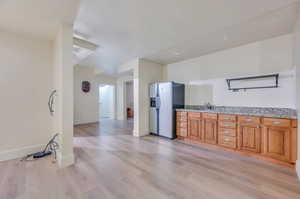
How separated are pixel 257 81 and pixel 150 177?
301cm

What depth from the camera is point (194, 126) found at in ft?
11.5

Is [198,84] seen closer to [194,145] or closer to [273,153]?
[194,145]

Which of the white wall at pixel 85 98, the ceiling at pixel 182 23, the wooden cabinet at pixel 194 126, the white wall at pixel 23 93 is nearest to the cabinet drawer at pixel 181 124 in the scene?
the wooden cabinet at pixel 194 126

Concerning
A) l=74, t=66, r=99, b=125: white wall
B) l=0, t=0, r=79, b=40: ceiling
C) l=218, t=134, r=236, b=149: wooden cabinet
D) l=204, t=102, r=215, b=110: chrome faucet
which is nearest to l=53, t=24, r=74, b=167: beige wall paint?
l=0, t=0, r=79, b=40: ceiling

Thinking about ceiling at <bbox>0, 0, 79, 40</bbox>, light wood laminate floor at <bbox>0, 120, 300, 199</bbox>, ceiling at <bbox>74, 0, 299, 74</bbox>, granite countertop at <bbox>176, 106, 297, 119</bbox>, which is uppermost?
ceiling at <bbox>74, 0, 299, 74</bbox>

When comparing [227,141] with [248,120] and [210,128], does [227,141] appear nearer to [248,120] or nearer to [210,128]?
[210,128]

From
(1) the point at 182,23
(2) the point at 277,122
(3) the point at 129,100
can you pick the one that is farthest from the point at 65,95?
(3) the point at 129,100

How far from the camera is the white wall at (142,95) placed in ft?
13.8

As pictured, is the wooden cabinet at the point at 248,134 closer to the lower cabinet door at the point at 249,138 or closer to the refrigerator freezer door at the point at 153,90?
the lower cabinet door at the point at 249,138

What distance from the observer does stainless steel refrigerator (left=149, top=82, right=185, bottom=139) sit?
3.89 metres

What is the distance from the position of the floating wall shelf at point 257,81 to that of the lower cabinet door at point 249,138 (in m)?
1.00

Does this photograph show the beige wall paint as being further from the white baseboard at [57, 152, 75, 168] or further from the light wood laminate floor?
the light wood laminate floor

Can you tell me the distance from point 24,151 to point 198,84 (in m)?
4.37

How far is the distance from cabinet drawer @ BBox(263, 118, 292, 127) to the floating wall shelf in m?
0.85
